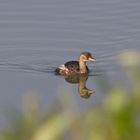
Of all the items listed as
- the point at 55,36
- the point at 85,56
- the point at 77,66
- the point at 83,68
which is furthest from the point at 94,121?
the point at 55,36

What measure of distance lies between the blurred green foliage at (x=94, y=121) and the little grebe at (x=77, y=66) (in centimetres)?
1046

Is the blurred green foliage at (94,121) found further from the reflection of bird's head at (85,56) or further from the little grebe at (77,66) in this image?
the reflection of bird's head at (85,56)

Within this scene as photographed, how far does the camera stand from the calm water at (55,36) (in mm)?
12211

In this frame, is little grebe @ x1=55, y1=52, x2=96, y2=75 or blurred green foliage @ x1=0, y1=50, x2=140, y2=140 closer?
blurred green foliage @ x1=0, y1=50, x2=140, y2=140

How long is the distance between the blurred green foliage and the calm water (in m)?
9.12

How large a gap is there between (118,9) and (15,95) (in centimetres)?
523

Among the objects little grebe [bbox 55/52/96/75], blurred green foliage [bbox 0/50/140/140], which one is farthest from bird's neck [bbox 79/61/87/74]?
blurred green foliage [bbox 0/50/140/140]

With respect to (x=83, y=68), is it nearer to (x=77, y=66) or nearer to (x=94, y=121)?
(x=77, y=66)

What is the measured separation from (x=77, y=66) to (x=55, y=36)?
4.58 ft

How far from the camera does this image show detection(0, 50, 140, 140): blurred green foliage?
1557 mm

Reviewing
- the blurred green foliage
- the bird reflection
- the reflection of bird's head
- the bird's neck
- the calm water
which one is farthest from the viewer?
the bird's neck

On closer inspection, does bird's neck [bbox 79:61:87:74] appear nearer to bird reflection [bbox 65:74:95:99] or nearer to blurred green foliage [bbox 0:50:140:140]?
bird reflection [bbox 65:74:95:99]

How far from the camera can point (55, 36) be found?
45.2 feet

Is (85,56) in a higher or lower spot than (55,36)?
lower
